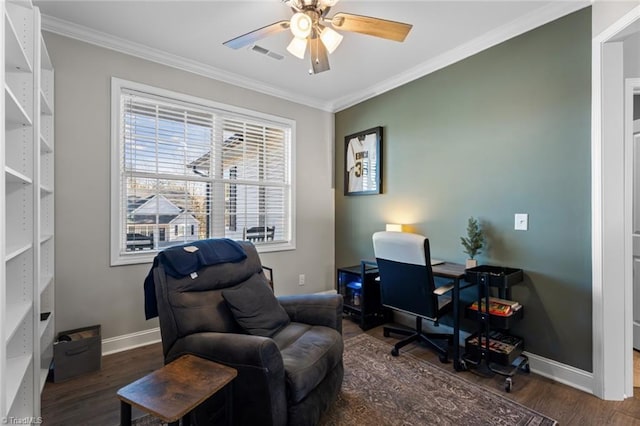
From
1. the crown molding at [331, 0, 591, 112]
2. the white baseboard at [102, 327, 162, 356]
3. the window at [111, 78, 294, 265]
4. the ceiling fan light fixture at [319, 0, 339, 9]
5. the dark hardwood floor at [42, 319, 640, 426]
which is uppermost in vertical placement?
the crown molding at [331, 0, 591, 112]

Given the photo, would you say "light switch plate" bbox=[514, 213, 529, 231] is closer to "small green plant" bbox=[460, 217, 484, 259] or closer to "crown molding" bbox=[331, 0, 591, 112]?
"small green plant" bbox=[460, 217, 484, 259]

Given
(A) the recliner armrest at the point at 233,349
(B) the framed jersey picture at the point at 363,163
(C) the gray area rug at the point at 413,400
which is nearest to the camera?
(A) the recliner armrest at the point at 233,349

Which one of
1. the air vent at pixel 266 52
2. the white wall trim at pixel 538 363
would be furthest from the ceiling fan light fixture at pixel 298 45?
the white wall trim at pixel 538 363

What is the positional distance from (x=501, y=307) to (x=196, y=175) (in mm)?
2960

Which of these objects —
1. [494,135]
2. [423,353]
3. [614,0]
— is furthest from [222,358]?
[614,0]

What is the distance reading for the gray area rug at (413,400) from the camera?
180cm

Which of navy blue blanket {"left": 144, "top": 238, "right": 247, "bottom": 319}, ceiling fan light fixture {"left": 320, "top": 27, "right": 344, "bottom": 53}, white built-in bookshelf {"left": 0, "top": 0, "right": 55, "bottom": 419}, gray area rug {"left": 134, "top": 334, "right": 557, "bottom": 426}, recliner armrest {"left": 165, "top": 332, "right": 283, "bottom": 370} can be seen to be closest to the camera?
recliner armrest {"left": 165, "top": 332, "right": 283, "bottom": 370}

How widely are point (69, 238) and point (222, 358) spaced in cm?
185

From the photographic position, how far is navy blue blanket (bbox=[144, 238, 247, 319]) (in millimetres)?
1908

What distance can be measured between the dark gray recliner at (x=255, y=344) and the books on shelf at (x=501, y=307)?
1.13m

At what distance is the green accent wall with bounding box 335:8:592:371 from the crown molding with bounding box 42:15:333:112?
4.99 ft

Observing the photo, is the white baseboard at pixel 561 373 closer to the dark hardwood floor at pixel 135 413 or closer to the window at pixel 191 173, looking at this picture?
the dark hardwood floor at pixel 135 413

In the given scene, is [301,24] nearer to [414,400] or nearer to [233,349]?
[233,349]

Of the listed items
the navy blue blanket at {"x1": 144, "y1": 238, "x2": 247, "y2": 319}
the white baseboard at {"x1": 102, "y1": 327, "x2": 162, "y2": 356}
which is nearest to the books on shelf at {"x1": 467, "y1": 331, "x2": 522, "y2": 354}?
the navy blue blanket at {"x1": 144, "y1": 238, "x2": 247, "y2": 319}
